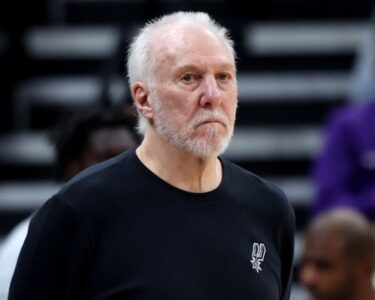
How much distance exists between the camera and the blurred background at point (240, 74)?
8.18m

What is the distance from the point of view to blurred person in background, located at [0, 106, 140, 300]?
184 inches

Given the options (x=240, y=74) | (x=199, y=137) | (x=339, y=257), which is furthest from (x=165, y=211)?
(x=240, y=74)

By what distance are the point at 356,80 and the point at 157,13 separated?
1.22 metres

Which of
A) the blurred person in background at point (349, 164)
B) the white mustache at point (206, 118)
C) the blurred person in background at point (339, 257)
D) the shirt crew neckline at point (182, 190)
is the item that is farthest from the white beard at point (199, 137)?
the blurred person in background at point (349, 164)

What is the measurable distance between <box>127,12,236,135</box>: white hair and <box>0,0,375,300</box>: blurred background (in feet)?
14.6

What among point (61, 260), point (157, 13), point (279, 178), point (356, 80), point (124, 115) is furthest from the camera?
point (279, 178)

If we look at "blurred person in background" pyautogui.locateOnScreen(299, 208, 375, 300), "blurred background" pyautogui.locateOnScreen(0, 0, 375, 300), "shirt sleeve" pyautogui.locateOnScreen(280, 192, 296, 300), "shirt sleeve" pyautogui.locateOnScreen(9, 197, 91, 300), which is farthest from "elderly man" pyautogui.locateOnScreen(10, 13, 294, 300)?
"blurred background" pyautogui.locateOnScreen(0, 0, 375, 300)

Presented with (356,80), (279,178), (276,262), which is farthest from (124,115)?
(279,178)

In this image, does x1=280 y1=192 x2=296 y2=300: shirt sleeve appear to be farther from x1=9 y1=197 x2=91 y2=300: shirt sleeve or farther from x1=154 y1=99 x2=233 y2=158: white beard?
x1=9 y1=197 x2=91 y2=300: shirt sleeve

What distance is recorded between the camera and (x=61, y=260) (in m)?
3.43

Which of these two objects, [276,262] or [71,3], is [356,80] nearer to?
[71,3]

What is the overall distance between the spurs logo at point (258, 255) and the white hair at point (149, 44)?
1.41ft

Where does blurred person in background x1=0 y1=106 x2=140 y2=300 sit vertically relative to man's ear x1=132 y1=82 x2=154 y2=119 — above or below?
below

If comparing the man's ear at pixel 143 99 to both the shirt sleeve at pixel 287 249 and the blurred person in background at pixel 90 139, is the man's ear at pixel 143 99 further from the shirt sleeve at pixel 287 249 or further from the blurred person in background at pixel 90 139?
the blurred person in background at pixel 90 139
